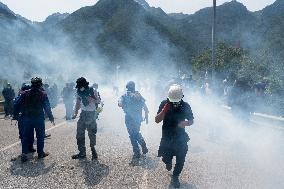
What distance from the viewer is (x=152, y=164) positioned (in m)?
8.80

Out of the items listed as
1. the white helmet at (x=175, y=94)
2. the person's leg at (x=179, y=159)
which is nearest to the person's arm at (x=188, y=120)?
the white helmet at (x=175, y=94)

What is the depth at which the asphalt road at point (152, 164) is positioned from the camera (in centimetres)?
730

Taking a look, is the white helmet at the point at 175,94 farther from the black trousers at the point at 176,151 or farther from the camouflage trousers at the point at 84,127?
the camouflage trousers at the point at 84,127

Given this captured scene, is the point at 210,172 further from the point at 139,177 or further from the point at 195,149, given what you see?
the point at 195,149

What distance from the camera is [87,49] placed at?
19975 cm

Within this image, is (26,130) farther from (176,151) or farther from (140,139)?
(176,151)

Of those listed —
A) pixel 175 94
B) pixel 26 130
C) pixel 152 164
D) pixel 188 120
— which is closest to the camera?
pixel 175 94

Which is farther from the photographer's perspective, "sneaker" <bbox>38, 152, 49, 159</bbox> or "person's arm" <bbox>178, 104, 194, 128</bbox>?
"sneaker" <bbox>38, 152, 49, 159</bbox>

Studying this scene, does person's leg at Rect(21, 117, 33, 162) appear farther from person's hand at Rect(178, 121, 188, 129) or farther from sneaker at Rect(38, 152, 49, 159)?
person's hand at Rect(178, 121, 188, 129)

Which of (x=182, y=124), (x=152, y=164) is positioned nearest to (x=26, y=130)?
(x=152, y=164)

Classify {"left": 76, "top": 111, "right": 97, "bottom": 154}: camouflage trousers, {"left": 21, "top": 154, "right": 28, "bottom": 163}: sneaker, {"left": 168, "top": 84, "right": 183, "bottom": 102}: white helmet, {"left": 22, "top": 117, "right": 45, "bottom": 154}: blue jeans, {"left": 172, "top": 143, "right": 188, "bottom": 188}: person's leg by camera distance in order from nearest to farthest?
{"left": 168, "top": 84, "right": 183, "bottom": 102}: white helmet < {"left": 172, "top": 143, "right": 188, "bottom": 188}: person's leg < {"left": 21, "top": 154, "right": 28, "bottom": 163}: sneaker < {"left": 76, "top": 111, "right": 97, "bottom": 154}: camouflage trousers < {"left": 22, "top": 117, "right": 45, "bottom": 154}: blue jeans

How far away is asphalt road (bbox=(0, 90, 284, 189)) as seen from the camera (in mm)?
A: 7297

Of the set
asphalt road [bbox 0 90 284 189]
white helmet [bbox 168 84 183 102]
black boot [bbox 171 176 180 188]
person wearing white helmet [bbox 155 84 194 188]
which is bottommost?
asphalt road [bbox 0 90 284 189]

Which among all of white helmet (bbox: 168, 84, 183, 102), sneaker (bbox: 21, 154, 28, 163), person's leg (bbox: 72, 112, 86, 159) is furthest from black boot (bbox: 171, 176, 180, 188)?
sneaker (bbox: 21, 154, 28, 163)
